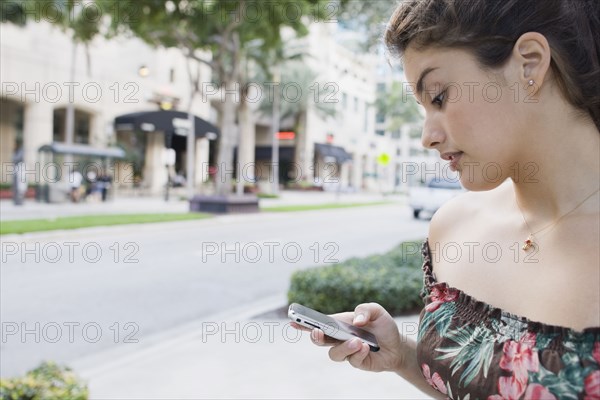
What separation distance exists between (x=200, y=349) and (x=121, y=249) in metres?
5.81

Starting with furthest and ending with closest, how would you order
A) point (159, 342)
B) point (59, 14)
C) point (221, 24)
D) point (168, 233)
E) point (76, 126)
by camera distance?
1. point (76, 126)
2. point (221, 24)
3. point (59, 14)
4. point (168, 233)
5. point (159, 342)

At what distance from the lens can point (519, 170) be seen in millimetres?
1184

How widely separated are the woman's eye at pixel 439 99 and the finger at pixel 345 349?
56 centimetres

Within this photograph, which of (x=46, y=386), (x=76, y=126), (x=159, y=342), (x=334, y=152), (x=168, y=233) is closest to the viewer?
(x=46, y=386)

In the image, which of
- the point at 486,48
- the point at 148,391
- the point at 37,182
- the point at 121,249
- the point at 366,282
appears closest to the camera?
the point at 486,48

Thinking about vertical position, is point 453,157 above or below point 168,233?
above

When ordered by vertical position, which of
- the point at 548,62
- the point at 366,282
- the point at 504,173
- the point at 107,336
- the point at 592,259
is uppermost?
the point at 548,62

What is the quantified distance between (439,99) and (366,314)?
553mm

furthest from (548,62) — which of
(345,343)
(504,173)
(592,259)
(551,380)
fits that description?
(345,343)

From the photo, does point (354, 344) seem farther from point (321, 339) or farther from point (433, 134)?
point (433, 134)

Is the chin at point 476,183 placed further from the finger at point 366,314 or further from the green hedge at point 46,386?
the green hedge at point 46,386

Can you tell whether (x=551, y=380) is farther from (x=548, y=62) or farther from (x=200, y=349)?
(x=200, y=349)

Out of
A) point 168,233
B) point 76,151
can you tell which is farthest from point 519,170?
point 76,151

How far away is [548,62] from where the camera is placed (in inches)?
41.4
